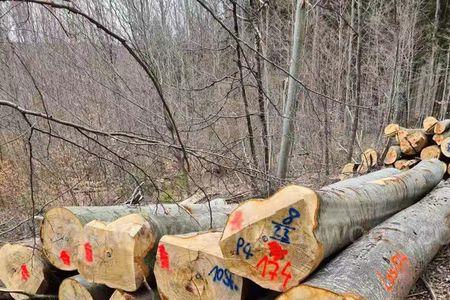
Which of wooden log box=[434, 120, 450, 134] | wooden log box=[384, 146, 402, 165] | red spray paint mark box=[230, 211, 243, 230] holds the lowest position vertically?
wooden log box=[384, 146, 402, 165]

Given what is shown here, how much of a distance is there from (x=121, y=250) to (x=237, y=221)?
0.89 meters

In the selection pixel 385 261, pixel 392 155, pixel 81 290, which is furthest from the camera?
pixel 392 155

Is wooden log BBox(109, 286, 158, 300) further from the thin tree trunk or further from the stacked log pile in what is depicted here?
the thin tree trunk

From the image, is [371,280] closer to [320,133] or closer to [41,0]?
[41,0]

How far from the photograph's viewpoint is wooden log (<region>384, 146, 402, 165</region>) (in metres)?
7.75

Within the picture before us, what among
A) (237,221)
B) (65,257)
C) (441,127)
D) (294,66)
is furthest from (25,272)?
(441,127)

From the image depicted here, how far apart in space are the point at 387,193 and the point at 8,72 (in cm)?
716

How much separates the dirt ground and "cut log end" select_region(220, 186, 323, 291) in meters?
1.54

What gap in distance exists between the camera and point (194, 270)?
2590 mm

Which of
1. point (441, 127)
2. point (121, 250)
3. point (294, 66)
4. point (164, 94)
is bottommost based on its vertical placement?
point (441, 127)

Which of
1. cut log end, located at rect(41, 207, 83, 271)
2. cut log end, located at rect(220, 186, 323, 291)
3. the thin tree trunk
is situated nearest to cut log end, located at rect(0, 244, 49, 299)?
cut log end, located at rect(41, 207, 83, 271)

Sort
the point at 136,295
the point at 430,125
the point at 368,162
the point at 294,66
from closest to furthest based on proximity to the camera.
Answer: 1. the point at 136,295
2. the point at 294,66
3. the point at 430,125
4. the point at 368,162

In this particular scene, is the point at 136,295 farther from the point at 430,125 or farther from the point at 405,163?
the point at 430,125

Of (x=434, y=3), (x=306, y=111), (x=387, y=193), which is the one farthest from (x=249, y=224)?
(x=434, y=3)
